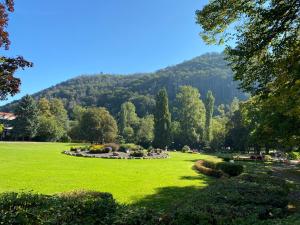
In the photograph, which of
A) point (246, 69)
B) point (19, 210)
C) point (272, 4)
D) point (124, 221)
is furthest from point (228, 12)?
point (19, 210)

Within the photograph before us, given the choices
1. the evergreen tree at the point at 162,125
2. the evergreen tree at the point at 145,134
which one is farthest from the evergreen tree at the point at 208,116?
the evergreen tree at the point at 145,134

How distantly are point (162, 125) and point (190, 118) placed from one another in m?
12.4

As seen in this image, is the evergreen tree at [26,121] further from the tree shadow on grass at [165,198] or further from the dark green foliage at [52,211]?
the dark green foliage at [52,211]

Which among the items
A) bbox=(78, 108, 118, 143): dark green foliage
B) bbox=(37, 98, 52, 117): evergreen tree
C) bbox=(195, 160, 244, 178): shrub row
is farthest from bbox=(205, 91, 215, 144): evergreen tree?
bbox=(195, 160, 244, 178): shrub row

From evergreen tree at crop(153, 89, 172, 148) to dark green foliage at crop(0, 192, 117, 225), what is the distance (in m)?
59.6

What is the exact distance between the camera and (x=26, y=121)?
66188 millimetres

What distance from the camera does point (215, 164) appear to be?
1063 inches

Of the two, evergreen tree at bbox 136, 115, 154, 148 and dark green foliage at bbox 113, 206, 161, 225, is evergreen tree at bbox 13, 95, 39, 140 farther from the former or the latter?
dark green foliage at bbox 113, 206, 161, 225

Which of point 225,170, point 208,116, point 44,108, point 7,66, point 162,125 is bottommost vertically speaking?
point 225,170

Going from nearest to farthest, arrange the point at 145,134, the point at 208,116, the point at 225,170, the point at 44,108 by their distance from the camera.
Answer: the point at 225,170 → the point at 145,134 → the point at 44,108 → the point at 208,116

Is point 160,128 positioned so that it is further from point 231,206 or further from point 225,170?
point 231,206

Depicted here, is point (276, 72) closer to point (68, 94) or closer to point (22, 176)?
point (22, 176)

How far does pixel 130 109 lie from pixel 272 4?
93770 millimetres

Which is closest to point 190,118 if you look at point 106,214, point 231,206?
point 231,206
